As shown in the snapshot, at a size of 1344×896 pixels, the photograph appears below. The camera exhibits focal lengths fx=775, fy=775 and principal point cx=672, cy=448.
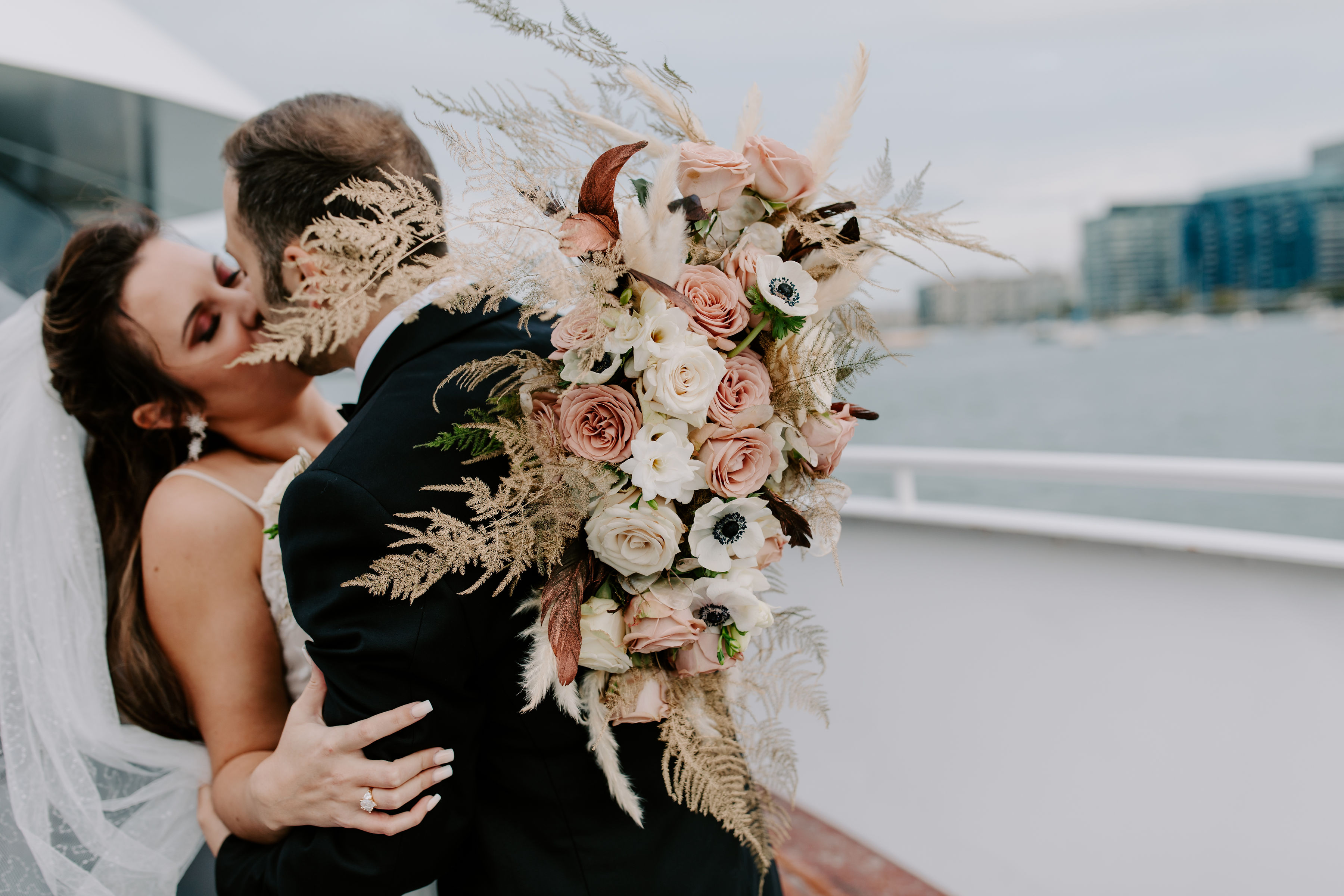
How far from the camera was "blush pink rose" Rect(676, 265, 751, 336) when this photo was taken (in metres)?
0.91

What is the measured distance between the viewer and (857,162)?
→ 42.3 inches

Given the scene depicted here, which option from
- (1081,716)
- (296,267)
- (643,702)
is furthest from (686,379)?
(1081,716)

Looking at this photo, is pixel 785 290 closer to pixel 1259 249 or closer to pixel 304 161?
pixel 304 161

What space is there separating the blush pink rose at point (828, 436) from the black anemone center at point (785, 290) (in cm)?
16

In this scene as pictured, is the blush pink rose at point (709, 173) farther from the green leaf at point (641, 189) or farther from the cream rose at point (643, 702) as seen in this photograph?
the cream rose at point (643, 702)

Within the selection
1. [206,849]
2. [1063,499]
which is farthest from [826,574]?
[1063,499]

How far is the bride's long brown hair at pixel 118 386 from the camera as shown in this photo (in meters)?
1.54

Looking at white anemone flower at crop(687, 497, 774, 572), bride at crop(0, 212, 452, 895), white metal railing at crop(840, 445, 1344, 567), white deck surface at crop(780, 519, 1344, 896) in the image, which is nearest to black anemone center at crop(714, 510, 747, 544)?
white anemone flower at crop(687, 497, 774, 572)

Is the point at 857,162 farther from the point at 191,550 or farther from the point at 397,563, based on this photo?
the point at 191,550

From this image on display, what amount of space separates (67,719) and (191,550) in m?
0.44

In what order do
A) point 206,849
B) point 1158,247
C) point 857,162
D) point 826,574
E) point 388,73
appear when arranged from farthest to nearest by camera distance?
point 1158,247
point 826,574
point 206,849
point 388,73
point 857,162

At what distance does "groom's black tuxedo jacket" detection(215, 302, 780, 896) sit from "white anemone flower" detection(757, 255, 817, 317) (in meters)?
0.37

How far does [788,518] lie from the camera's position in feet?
3.50

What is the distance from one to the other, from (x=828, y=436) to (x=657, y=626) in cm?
33
